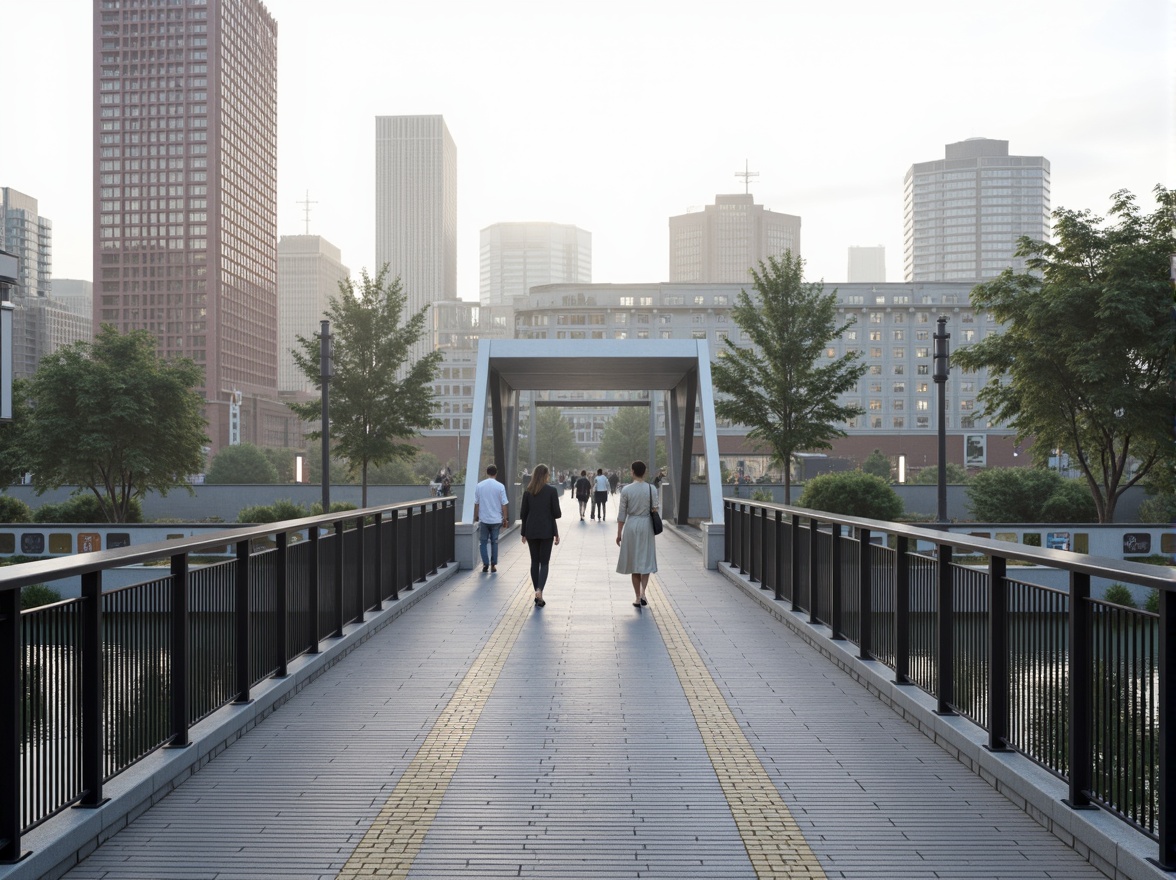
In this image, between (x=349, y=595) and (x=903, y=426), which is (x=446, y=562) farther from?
(x=903, y=426)

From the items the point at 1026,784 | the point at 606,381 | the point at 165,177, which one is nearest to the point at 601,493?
the point at 606,381

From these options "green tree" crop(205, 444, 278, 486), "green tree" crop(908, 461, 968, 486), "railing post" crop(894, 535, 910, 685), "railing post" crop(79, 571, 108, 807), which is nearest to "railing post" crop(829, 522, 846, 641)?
"railing post" crop(894, 535, 910, 685)

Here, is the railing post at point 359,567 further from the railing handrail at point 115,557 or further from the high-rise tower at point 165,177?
the high-rise tower at point 165,177

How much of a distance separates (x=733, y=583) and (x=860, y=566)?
24.1ft

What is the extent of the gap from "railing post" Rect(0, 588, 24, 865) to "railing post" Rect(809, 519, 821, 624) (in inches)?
311

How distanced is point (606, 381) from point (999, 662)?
79.1 feet

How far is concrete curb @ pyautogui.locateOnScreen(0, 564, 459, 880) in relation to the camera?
4.22 m

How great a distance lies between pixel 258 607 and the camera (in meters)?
7.44

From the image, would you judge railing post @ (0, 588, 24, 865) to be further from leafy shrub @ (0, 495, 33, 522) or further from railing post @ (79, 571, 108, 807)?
leafy shrub @ (0, 495, 33, 522)

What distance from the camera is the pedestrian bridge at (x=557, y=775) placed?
14.6ft

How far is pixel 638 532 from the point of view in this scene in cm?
1303

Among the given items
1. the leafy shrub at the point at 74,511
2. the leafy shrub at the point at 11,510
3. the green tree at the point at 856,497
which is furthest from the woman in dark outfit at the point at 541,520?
the leafy shrub at the point at 11,510

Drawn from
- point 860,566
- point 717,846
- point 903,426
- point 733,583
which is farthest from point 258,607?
point 903,426

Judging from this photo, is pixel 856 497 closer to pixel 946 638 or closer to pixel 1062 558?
pixel 946 638
